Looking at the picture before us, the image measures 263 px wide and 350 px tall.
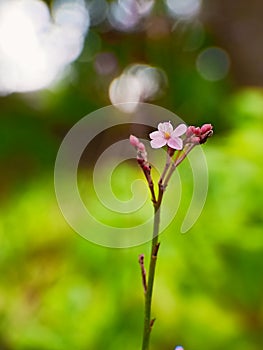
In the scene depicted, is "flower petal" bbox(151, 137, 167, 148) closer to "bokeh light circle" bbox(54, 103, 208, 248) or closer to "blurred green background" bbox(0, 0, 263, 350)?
"bokeh light circle" bbox(54, 103, 208, 248)

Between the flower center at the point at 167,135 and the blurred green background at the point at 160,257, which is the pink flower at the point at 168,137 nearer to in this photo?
the flower center at the point at 167,135

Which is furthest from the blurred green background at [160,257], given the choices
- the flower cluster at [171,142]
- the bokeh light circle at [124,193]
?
the flower cluster at [171,142]

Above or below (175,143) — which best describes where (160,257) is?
above

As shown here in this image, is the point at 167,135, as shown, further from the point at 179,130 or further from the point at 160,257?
the point at 160,257

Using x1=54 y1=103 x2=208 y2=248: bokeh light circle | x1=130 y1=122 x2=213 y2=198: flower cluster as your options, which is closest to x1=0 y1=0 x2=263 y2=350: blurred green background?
x1=54 y1=103 x2=208 y2=248: bokeh light circle

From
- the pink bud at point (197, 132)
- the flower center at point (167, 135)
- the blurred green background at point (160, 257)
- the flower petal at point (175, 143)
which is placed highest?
the blurred green background at point (160, 257)

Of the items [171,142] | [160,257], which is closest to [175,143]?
[171,142]
